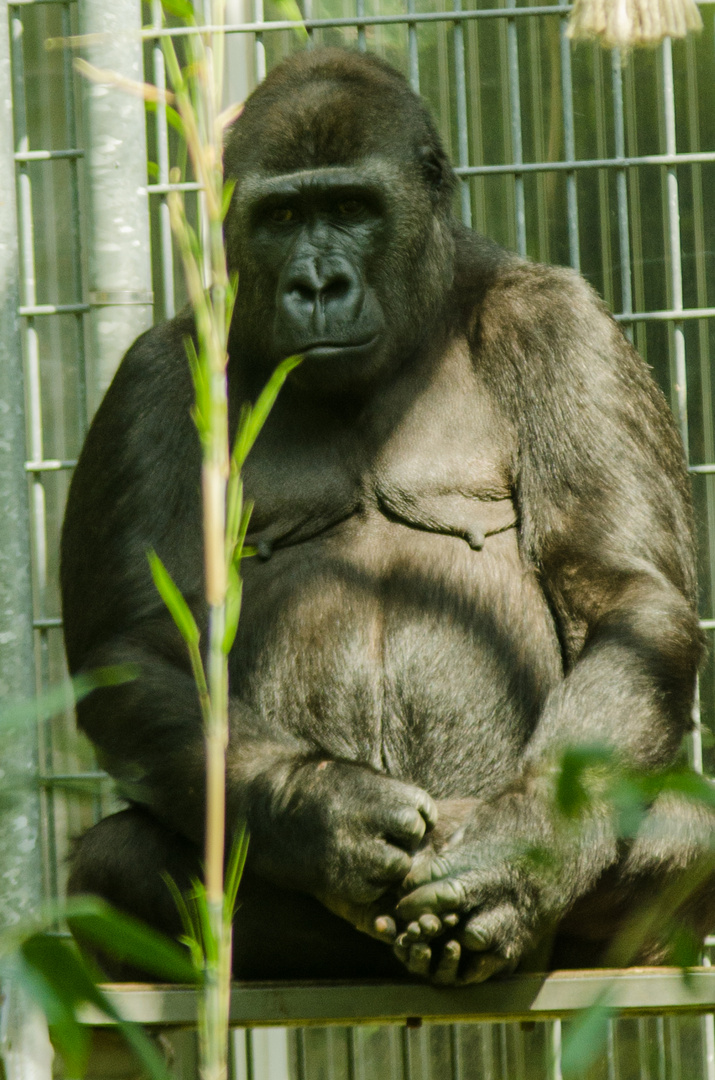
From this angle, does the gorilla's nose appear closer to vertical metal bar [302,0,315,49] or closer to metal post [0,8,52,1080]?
metal post [0,8,52,1080]

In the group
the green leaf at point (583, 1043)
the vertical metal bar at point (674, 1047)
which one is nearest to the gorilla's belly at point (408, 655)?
the vertical metal bar at point (674, 1047)

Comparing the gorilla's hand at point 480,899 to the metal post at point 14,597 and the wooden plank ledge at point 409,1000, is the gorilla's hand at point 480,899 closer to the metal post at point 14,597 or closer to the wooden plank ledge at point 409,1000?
the wooden plank ledge at point 409,1000

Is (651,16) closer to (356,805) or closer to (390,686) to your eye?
(390,686)

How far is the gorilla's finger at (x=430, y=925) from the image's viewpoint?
76.0 inches

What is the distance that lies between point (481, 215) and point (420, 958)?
1.91 metres

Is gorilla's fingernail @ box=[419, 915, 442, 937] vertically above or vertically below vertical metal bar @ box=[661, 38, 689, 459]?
below

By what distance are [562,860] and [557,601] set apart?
1.81ft

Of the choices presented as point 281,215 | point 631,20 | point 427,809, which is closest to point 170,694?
point 427,809

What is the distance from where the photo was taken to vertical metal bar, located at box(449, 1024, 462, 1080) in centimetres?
303

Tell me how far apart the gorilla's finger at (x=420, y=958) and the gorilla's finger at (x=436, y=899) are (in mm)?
42

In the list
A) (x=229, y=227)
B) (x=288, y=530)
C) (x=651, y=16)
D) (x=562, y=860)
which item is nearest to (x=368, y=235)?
(x=229, y=227)

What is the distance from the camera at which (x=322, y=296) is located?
7.93ft

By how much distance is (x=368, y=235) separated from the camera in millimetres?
2586

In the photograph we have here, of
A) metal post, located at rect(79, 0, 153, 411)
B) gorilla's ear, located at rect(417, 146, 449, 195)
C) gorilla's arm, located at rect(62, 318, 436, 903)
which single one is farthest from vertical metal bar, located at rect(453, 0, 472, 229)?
gorilla's arm, located at rect(62, 318, 436, 903)
